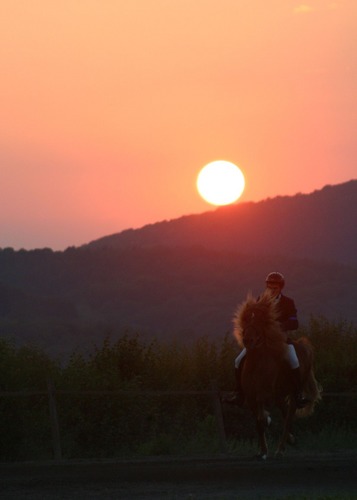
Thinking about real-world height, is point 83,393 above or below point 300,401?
above

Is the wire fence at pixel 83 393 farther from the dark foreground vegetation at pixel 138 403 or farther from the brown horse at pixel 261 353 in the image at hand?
the brown horse at pixel 261 353

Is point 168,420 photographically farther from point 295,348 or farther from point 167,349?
point 295,348

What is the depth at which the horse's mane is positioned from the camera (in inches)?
758

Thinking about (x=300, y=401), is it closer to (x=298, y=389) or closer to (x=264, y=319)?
(x=298, y=389)

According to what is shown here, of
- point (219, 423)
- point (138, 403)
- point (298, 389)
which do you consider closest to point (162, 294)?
point (138, 403)

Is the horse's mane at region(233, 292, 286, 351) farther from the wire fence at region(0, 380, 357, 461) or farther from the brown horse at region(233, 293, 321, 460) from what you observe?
the wire fence at region(0, 380, 357, 461)

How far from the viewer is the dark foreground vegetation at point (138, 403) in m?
24.7

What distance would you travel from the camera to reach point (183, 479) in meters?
16.4

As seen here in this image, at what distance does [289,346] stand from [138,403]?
8156mm

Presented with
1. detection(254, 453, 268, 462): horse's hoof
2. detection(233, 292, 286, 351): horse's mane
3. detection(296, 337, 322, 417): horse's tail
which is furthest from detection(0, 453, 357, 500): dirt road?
detection(233, 292, 286, 351): horse's mane

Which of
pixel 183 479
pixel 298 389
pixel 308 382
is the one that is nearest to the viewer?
pixel 183 479

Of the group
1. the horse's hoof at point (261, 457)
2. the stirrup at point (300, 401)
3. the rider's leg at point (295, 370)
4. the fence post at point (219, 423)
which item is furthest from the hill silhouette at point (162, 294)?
the horse's hoof at point (261, 457)

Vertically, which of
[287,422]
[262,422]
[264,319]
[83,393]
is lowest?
[287,422]

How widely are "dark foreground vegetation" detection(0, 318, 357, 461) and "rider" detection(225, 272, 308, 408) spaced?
274 centimetres
